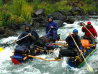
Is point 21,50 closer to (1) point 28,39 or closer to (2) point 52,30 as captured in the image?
(1) point 28,39

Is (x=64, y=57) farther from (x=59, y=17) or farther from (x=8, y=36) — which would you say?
(x=59, y=17)

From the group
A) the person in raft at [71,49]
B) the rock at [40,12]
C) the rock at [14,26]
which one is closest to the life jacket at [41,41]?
the person in raft at [71,49]

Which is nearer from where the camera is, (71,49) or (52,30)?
(71,49)

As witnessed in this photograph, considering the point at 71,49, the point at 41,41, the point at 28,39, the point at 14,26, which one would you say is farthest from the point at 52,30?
the point at 14,26

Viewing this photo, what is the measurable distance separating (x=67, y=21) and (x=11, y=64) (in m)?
12.2

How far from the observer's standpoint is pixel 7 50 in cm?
835

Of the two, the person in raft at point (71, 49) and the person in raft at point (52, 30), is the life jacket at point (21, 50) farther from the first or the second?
the person in raft at point (52, 30)

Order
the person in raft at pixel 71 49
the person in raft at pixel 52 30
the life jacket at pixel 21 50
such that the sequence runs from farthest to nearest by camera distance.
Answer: the person in raft at pixel 52 30
the life jacket at pixel 21 50
the person in raft at pixel 71 49

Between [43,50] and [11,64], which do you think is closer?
[11,64]

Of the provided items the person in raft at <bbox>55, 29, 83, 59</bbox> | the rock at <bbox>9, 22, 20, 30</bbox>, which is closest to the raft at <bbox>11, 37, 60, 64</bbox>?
the person in raft at <bbox>55, 29, 83, 59</bbox>

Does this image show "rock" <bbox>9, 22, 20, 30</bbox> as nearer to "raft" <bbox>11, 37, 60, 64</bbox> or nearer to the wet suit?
"raft" <bbox>11, 37, 60, 64</bbox>

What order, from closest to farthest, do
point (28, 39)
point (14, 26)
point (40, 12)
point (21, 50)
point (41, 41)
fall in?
1. point (21, 50)
2. point (28, 39)
3. point (41, 41)
4. point (14, 26)
5. point (40, 12)

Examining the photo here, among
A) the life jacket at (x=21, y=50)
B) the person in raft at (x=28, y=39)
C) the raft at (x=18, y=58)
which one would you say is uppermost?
the person in raft at (x=28, y=39)

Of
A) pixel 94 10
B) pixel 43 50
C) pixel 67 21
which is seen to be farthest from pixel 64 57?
pixel 94 10
